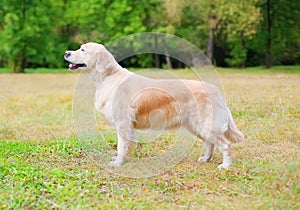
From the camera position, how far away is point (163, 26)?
25.0 metres

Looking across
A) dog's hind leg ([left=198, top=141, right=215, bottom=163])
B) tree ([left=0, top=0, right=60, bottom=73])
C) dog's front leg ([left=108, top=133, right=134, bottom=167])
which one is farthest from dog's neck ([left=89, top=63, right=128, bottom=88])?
tree ([left=0, top=0, right=60, bottom=73])

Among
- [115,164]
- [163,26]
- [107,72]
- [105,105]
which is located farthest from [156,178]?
[163,26]

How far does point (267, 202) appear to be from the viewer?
3557mm

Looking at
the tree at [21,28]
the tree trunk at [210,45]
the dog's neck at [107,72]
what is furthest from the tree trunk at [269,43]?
the dog's neck at [107,72]

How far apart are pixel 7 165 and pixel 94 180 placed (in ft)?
3.38

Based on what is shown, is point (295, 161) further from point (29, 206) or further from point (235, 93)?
point (235, 93)

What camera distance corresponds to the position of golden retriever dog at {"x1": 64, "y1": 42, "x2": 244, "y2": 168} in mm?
4863

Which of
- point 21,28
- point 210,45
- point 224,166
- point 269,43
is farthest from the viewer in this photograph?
point 210,45

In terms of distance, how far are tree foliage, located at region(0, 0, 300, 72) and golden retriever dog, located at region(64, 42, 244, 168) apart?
17158mm

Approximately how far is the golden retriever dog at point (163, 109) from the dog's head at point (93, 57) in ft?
0.04

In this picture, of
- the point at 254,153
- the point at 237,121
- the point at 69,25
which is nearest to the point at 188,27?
the point at 69,25

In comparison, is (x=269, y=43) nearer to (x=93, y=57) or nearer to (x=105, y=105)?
(x=93, y=57)

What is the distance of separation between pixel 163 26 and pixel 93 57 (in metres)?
20.3

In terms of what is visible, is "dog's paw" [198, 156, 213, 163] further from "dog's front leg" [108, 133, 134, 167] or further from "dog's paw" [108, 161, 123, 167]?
"dog's paw" [108, 161, 123, 167]
